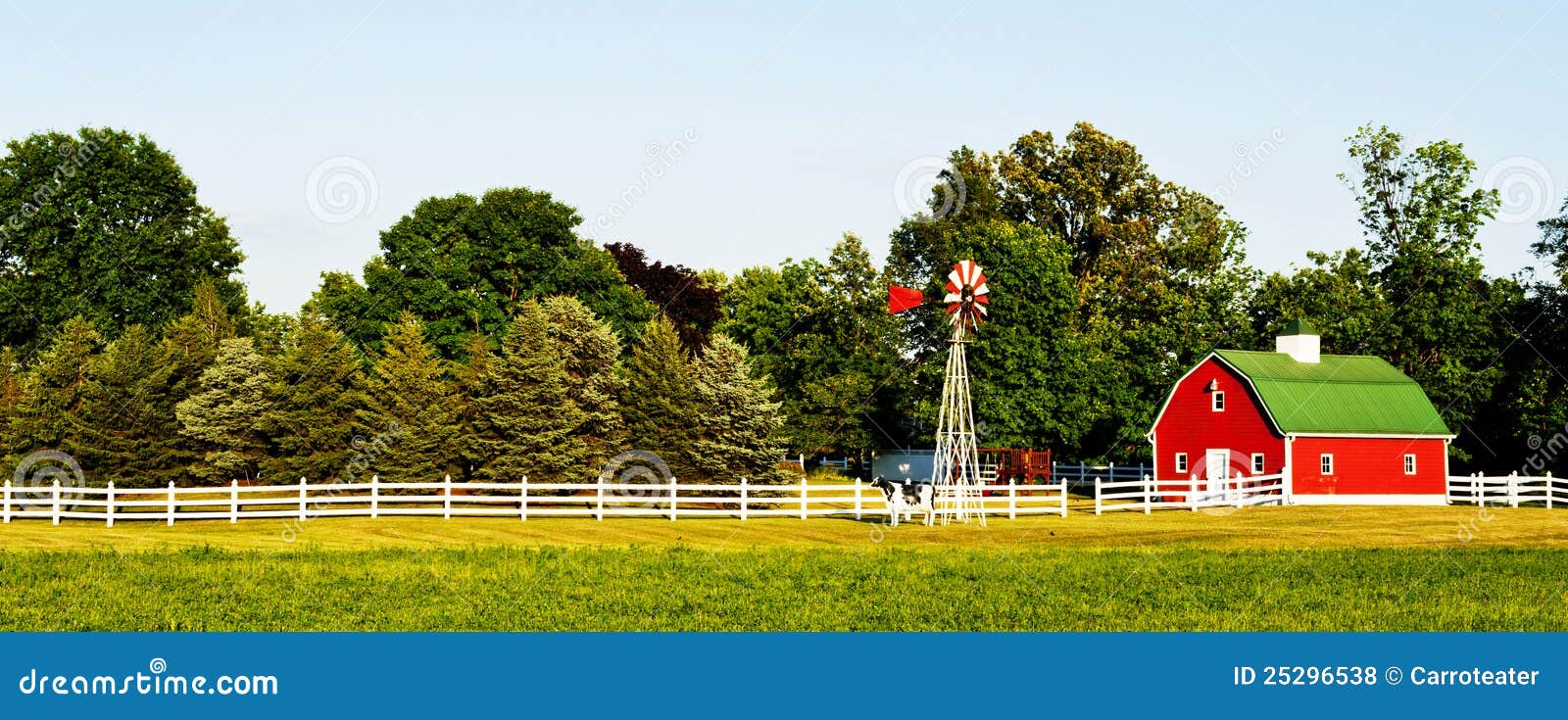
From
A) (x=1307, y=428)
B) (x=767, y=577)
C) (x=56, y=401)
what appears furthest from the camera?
(x=1307, y=428)

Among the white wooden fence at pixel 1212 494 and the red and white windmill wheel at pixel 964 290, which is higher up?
the red and white windmill wheel at pixel 964 290

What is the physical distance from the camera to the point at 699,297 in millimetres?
71250

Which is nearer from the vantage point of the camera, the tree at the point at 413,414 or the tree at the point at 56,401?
the tree at the point at 413,414

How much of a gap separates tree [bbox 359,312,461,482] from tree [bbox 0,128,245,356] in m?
14.8

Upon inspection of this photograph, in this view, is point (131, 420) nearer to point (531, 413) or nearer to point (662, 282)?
point (531, 413)

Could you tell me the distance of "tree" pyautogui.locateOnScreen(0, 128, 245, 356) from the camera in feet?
185

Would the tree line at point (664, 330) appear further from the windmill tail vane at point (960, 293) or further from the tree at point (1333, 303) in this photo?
the windmill tail vane at point (960, 293)

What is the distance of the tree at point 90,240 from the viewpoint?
56.5m

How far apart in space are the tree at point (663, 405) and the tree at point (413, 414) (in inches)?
225

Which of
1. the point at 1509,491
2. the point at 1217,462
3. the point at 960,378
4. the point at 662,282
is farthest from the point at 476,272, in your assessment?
the point at 1509,491

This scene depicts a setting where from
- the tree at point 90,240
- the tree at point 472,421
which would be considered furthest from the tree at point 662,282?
the tree at point 472,421

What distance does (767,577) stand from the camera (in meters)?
23.9

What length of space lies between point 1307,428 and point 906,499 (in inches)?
673

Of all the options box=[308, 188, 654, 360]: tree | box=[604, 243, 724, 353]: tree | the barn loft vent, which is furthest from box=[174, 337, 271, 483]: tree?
the barn loft vent
